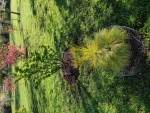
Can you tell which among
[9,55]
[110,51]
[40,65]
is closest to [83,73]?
[40,65]

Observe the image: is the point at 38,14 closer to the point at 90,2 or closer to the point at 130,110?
the point at 90,2

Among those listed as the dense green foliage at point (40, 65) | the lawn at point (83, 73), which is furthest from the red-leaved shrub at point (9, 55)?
the dense green foliage at point (40, 65)

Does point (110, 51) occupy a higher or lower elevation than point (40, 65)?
higher

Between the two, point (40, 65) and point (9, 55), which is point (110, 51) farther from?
point (9, 55)

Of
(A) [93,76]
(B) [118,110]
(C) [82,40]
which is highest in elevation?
(C) [82,40]

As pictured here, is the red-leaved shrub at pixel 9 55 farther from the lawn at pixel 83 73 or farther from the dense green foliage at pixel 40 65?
the dense green foliage at pixel 40 65

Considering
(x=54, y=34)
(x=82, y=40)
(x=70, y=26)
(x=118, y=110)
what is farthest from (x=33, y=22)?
(x=118, y=110)

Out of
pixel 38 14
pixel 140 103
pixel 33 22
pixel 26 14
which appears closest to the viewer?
pixel 140 103
